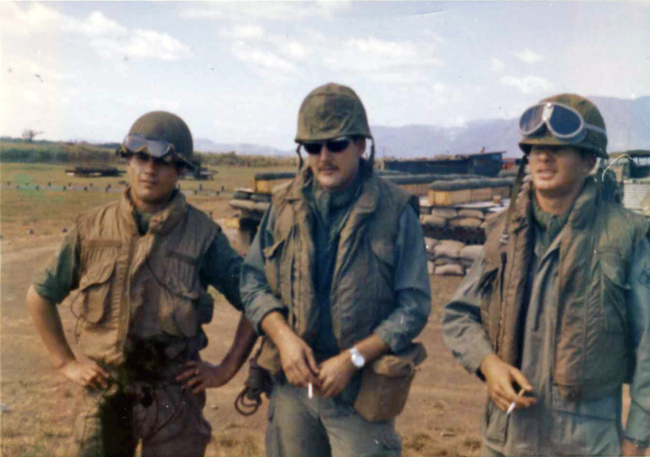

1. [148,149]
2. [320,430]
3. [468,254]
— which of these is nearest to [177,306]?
[148,149]

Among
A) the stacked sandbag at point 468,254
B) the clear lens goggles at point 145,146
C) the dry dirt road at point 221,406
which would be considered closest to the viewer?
the clear lens goggles at point 145,146

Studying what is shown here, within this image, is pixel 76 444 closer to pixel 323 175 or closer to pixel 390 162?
pixel 323 175

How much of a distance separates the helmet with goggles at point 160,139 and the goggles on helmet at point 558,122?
1492mm

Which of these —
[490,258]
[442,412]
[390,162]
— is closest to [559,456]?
[490,258]

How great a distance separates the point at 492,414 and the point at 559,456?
11.6 inches

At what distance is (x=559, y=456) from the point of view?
90.7 inches

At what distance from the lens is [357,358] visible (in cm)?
239

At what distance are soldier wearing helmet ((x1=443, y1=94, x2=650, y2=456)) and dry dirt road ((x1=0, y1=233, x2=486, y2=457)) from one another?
2142 mm

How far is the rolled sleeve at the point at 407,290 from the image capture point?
242 cm

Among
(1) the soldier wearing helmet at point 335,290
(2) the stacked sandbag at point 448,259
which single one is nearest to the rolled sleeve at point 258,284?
(1) the soldier wearing helmet at point 335,290

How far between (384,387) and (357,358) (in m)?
0.15

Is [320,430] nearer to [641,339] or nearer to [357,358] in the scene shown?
[357,358]

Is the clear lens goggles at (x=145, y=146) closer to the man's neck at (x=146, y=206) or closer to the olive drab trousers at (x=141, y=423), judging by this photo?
the man's neck at (x=146, y=206)

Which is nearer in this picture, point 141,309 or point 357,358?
point 357,358
